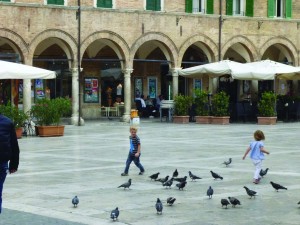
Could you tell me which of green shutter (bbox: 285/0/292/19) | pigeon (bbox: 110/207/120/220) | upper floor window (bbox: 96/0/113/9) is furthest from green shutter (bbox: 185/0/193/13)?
pigeon (bbox: 110/207/120/220)

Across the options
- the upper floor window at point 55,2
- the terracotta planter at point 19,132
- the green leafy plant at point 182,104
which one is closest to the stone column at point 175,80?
the green leafy plant at point 182,104

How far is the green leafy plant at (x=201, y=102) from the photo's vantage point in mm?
35156

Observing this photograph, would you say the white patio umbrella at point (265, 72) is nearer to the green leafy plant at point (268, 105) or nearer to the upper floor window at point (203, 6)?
the green leafy plant at point (268, 105)

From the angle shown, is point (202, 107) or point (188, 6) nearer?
point (202, 107)

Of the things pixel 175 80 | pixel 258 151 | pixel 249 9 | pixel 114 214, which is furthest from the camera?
pixel 249 9

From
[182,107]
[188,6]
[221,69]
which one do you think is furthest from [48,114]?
[188,6]

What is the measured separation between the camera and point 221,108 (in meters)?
34.8

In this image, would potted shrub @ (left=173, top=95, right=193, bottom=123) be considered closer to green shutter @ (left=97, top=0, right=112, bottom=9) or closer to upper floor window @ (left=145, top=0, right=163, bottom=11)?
upper floor window @ (left=145, top=0, right=163, bottom=11)

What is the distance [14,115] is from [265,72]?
43.0 ft

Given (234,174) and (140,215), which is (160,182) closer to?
(234,174)

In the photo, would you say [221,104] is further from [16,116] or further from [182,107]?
[16,116]

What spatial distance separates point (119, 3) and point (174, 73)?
4.75 meters

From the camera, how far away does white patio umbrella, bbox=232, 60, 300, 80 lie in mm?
34656

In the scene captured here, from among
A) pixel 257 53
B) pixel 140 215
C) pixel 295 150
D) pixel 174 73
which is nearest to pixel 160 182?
pixel 140 215
